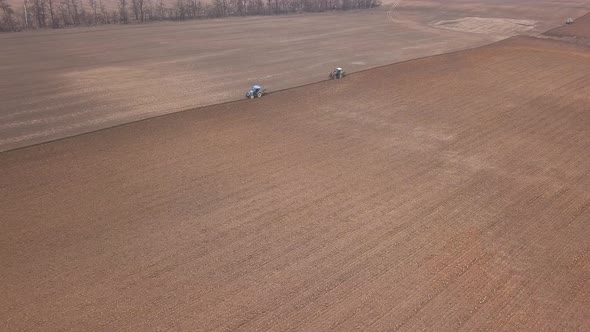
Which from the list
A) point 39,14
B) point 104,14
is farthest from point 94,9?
point 39,14

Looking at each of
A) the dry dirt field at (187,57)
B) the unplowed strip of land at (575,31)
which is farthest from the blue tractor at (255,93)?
the unplowed strip of land at (575,31)

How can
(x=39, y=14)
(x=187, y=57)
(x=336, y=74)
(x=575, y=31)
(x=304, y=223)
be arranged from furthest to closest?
(x=575, y=31) → (x=39, y=14) → (x=187, y=57) → (x=336, y=74) → (x=304, y=223)

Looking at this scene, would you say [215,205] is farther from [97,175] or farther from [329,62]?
[329,62]

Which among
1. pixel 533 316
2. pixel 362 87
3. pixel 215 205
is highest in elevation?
pixel 362 87

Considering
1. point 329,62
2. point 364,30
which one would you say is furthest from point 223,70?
point 364,30

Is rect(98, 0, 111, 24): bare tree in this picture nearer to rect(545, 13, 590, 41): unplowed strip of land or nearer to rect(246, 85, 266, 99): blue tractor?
rect(246, 85, 266, 99): blue tractor

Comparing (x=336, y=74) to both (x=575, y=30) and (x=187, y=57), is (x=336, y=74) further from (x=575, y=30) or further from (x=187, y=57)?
(x=575, y=30)
